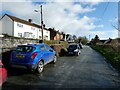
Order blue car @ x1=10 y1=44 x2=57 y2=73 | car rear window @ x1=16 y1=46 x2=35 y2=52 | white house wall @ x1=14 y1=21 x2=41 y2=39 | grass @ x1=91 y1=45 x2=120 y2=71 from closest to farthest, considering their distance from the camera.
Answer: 1. blue car @ x1=10 y1=44 x2=57 y2=73
2. car rear window @ x1=16 y1=46 x2=35 y2=52
3. grass @ x1=91 y1=45 x2=120 y2=71
4. white house wall @ x1=14 y1=21 x2=41 y2=39

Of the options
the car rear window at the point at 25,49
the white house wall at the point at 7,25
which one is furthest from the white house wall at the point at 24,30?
the car rear window at the point at 25,49

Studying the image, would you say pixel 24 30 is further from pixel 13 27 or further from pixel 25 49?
pixel 25 49

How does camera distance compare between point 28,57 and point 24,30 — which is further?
point 24,30

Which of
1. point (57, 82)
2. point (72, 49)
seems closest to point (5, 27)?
point (72, 49)

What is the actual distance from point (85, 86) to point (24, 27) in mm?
42759

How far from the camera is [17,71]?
989 cm

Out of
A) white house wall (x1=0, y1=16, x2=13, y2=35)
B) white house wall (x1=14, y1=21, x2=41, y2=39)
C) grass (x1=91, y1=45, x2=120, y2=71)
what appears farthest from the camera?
white house wall (x1=14, y1=21, x2=41, y2=39)

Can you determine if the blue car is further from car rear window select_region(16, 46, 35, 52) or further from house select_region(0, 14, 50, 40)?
house select_region(0, 14, 50, 40)

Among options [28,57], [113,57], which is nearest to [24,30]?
[113,57]

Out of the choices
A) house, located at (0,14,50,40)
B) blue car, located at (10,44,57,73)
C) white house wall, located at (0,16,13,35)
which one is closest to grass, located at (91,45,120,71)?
blue car, located at (10,44,57,73)

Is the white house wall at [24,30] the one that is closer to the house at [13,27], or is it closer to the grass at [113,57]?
the house at [13,27]

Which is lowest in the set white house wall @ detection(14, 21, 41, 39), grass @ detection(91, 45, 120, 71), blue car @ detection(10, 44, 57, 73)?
grass @ detection(91, 45, 120, 71)

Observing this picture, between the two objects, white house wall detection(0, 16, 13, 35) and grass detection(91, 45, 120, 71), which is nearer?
grass detection(91, 45, 120, 71)

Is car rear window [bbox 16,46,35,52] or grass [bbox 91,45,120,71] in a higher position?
car rear window [bbox 16,46,35,52]
